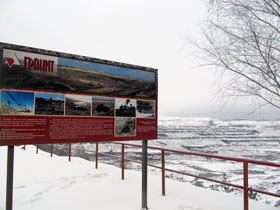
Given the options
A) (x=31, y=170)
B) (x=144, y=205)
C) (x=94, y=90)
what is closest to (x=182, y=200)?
(x=144, y=205)

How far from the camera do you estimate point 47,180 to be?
5.61 metres

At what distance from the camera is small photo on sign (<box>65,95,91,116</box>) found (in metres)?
3.20

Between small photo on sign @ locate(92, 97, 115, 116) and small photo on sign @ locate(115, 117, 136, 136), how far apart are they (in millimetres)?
231

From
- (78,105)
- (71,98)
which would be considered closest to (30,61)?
(71,98)

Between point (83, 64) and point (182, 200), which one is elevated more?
point (83, 64)

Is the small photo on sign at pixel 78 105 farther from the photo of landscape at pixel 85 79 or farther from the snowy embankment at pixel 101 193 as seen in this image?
the snowy embankment at pixel 101 193

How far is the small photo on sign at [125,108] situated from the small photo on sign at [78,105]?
1.85 feet

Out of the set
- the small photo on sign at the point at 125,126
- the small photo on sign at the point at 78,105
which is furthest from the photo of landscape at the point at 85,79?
the small photo on sign at the point at 125,126

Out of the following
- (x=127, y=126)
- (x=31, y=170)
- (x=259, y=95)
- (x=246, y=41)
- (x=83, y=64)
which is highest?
(x=246, y=41)

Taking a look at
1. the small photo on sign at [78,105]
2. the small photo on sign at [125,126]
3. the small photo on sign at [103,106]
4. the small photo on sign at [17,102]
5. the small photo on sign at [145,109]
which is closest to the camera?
the small photo on sign at [17,102]

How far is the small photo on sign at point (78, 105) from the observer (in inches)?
126

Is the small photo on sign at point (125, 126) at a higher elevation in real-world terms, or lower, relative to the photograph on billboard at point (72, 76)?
lower

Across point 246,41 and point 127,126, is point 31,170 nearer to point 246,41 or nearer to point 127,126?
point 127,126

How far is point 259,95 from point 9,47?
422 centimetres
